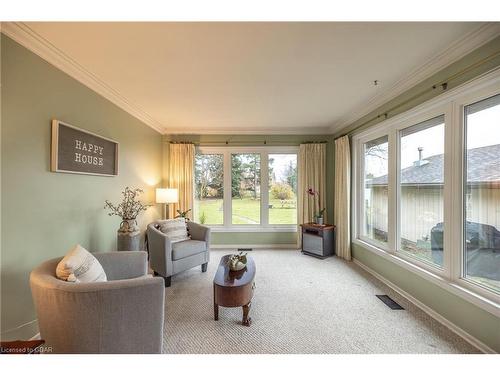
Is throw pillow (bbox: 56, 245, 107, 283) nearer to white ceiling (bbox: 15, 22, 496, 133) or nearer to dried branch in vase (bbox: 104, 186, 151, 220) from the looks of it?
dried branch in vase (bbox: 104, 186, 151, 220)

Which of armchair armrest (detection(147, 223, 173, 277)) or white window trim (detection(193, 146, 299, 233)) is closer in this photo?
armchair armrest (detection(147, 223, 173, 277))

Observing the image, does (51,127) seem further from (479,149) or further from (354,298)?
(479,149)

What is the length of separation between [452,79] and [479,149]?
67 centimetres

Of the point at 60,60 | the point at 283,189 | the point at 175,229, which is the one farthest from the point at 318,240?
the point at 60,60

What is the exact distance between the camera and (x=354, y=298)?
2346 millimetres

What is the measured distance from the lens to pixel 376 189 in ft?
10.3

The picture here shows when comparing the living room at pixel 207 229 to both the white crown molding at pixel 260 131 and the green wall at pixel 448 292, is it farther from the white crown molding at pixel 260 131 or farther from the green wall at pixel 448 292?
the white crown molding at pixel 260 131

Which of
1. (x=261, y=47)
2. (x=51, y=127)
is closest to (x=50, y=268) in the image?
(x=51, y=127)

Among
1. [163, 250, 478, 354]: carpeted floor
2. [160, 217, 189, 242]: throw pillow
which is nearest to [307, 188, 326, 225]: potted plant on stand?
[163, 250, 478, 354]: carpeted floor

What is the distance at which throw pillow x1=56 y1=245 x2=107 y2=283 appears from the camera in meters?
1.33

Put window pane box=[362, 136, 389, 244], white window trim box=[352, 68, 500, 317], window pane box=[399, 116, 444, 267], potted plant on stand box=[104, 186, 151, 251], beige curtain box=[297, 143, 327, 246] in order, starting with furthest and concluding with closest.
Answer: beige curtain box=[297, 143, 327, 246] → window pane box=[362, 136, 389, 244] → potted plant on stand box=[104, 186, 151, 251] → window pane box=[399, 116, 444, 267] → white window trim box=[352, 68, 500, 317]

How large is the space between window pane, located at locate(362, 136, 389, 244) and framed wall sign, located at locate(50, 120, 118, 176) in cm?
378

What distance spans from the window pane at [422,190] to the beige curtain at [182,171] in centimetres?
360
